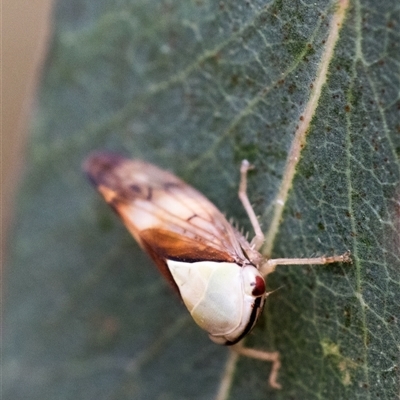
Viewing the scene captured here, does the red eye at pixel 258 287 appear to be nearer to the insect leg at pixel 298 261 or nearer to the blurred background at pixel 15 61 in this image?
the insect leg at pixel 298 261

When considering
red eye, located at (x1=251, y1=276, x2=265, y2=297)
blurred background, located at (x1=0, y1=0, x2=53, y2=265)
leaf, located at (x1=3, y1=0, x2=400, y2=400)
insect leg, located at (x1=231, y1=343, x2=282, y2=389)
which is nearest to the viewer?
leaf, located at (x1=3, y1=0, x2=400, y2=400)

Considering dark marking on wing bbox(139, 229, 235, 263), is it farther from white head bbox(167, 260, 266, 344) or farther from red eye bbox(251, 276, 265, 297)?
red eye bbox(251, 276, 265, 297)

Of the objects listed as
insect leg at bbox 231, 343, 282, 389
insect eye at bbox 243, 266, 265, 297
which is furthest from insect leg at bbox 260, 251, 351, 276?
insect leg at bbox 231, 343, 282, 389

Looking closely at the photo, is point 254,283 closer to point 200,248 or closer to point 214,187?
point 200,248

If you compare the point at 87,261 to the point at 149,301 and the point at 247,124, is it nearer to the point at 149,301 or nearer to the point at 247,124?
the point at 149,301

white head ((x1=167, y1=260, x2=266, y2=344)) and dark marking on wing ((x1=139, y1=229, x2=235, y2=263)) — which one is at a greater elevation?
dark marking on wing ((x1=139, y1=229, x2=235, y2=263))

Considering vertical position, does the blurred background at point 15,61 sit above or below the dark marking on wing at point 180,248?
above

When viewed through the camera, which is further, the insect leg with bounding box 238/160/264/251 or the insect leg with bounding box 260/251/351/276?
the insect leg with bounding box 238/160/264/251

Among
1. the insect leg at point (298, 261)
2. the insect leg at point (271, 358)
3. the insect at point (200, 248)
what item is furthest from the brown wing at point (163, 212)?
the insect leg at point (271, 358)
